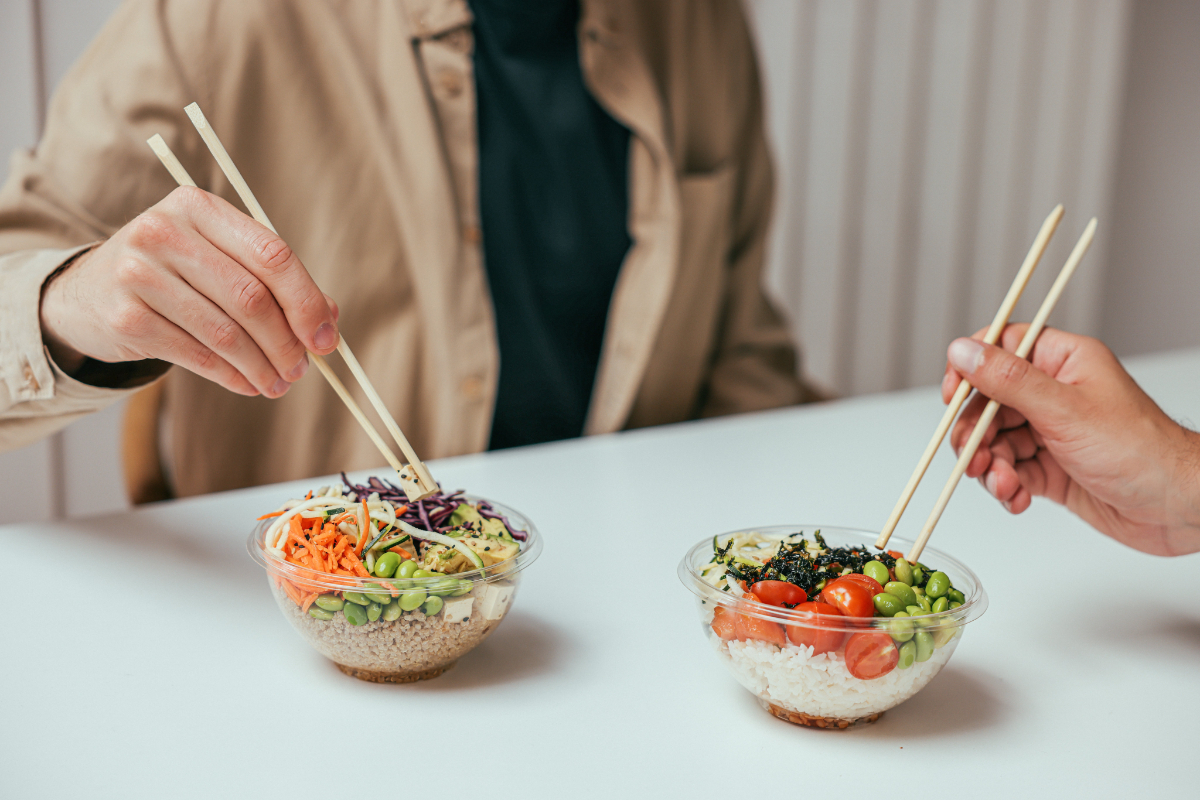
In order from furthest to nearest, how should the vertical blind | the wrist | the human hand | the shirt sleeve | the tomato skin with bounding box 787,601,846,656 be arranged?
1. the vertical blind
2. the shirt sleeve
3. the wrist
4. the human hand
5. the tomato skin with bounding box 787,601,846,656

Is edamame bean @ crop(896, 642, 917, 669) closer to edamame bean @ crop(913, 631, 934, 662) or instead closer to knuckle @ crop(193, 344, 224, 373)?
edamame bean @ crop(913, 631, 934, 662)

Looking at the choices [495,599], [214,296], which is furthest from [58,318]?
[495,599]

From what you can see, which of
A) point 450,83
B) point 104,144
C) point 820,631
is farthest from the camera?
point 450,83

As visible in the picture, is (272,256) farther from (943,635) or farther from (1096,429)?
(1096,429)

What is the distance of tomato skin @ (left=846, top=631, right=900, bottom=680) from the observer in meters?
0.72

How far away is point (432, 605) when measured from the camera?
0.77 meters

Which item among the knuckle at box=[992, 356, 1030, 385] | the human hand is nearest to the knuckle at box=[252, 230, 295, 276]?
the human hand

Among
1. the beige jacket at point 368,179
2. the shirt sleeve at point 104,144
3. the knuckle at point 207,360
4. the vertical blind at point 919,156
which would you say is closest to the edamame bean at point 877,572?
the knuckle at point 207,360

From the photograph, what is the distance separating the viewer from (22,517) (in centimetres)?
214

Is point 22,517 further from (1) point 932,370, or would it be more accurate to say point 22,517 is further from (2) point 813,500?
(1) point 932,370

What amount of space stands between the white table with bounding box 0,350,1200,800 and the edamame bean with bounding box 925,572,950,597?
12cm

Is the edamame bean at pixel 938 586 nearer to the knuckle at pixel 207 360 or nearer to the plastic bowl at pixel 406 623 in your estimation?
the plastic bowl at pixel 406 623

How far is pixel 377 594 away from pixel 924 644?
45cm

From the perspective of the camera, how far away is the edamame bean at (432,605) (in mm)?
764
